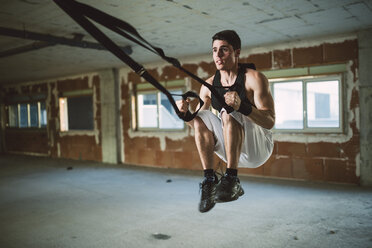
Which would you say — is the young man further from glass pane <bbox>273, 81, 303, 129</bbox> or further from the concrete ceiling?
glass pane <bbox>273, 81, 303, 129</bbox>

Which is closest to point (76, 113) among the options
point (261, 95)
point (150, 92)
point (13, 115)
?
point (150, 92)

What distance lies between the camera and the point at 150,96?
819 centimetres

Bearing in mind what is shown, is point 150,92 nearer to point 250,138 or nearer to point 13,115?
point 250,138

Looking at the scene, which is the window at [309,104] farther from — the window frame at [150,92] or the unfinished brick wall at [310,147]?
the window frame at [150,92]

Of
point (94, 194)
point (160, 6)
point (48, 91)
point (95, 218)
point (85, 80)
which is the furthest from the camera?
point (48, 91)

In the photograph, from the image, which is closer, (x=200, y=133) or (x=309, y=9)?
(x=200, y=133)

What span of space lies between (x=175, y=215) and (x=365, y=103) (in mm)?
3780

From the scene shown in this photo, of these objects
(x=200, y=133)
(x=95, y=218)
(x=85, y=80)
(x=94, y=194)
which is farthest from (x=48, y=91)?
(x=200, y=133)

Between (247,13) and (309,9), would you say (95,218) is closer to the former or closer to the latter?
(247,13)

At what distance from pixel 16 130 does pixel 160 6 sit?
1118 cm

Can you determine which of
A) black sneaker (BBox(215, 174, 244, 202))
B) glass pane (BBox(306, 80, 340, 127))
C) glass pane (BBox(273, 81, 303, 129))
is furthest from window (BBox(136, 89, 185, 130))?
black sneaker (BBox(215, 174, 244, 202))

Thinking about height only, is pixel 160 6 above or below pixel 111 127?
above

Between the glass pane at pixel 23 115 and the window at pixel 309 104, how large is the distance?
33.6ft

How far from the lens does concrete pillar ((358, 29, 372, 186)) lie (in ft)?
16.4
